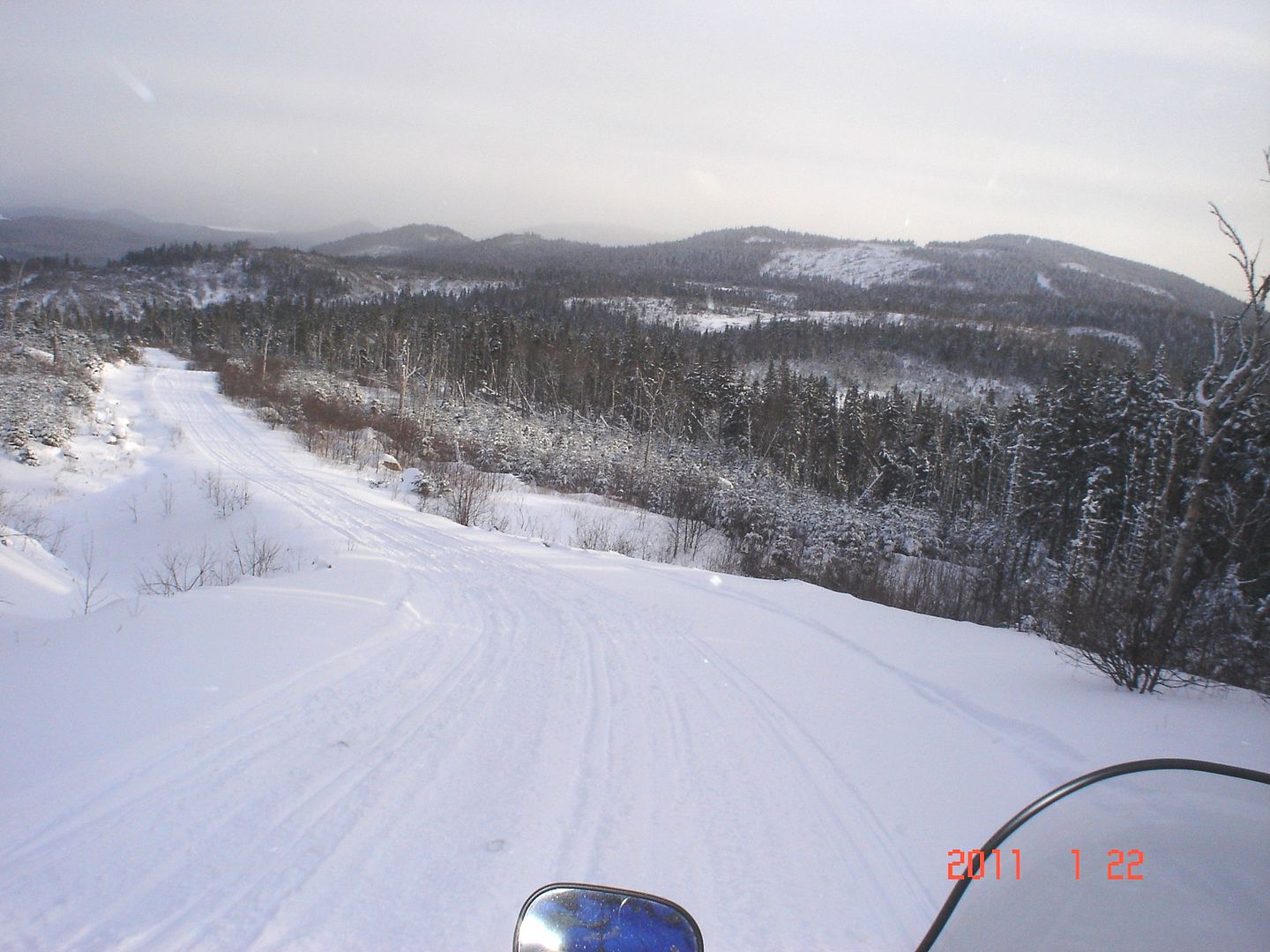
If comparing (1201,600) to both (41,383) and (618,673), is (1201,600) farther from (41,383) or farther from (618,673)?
(41,383)

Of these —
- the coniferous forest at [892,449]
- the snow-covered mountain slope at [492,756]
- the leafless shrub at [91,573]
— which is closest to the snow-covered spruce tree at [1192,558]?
the coniferous forest at [892,449]

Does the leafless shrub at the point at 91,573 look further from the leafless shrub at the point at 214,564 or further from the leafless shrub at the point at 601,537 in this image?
A: the leafless shrub at the point at 601,537

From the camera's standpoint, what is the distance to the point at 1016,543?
2961 centimetres

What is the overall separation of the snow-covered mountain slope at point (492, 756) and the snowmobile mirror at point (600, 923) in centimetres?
93

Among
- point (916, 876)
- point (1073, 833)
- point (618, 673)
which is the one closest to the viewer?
point (1073, 833)

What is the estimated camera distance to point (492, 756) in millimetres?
3787

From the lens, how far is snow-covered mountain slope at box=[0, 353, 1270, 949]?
2.52 metres

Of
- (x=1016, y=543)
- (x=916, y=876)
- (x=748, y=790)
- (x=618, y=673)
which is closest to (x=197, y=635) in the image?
(x=618, y=673)

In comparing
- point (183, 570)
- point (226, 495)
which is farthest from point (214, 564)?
point (226, 495)

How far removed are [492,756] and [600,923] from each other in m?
2.31

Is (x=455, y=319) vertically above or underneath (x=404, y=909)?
above

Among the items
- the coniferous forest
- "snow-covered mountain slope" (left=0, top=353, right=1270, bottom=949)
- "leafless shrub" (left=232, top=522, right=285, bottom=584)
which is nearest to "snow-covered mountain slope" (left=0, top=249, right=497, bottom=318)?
the coniferous forest

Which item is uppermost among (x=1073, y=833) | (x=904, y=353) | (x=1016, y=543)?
(x=904, y=353)

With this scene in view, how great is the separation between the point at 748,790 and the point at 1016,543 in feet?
105
